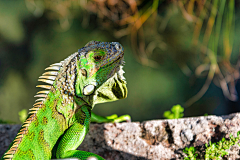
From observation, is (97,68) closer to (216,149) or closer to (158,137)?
(158,137)

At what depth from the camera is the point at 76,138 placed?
1450 millimetres

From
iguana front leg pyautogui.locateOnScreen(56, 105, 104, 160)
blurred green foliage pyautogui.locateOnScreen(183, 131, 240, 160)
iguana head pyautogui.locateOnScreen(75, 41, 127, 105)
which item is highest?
iguana head pyautogui.locateOnScreen(75, 41, 127, 105)

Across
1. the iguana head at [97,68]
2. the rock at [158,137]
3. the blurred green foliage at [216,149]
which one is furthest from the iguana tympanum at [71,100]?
the blurred green foliage at [216,149]

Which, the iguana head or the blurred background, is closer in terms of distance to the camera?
the iguana head

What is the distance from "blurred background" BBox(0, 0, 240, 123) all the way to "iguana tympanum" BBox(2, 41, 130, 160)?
73.9 inches

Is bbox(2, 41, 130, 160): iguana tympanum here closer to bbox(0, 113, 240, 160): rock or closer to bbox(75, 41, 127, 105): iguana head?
bbox(75, 41, 127, 105): iguana head

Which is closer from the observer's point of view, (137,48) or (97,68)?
(97,68)

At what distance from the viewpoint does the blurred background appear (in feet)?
11.1

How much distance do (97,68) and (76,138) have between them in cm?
52

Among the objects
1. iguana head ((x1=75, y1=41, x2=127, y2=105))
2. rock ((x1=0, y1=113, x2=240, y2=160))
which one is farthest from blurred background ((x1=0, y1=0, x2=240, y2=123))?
iguana head ((x1=75, y1=41, x2=127, y2=105))

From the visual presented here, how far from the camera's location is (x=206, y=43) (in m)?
3.24

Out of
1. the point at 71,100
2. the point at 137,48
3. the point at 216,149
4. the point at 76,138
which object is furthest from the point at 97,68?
the point at 137,48

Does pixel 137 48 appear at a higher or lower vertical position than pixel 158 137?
higher

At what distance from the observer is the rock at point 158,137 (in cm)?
161
